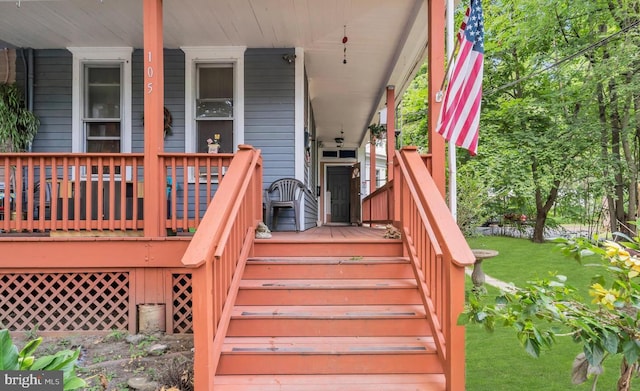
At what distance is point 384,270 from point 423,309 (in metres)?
0.53

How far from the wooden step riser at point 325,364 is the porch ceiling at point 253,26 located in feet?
12.5

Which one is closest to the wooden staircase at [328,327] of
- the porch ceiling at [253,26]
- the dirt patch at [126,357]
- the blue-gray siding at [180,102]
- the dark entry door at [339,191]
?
the dirt patch at [126,357]

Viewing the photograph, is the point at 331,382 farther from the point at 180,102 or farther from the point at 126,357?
the point at 180,102

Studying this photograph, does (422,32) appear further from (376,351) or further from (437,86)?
(376,351)

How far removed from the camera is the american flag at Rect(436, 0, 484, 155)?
3648 millimetres

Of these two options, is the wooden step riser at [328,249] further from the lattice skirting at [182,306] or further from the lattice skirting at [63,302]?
the lattice skirting at [63,302]

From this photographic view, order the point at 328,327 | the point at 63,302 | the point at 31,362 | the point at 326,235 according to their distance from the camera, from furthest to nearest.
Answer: the point at 326,235
the point at 63,302
the point at 328,327
the point at 31,362

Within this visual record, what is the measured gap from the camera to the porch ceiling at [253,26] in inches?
193

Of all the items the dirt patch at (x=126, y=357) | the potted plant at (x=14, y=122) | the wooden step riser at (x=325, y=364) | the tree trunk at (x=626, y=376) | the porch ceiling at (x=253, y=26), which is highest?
the porch ceiling at (x=253, y=26)

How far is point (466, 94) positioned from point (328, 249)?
1.90m

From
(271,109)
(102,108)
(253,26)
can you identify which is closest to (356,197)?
(271,109)

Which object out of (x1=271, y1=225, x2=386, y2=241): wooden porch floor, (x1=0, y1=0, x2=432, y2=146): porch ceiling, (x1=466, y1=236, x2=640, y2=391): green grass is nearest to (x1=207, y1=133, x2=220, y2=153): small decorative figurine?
(x1=0, y1=0, x2=432, y2=146): porch ceiling

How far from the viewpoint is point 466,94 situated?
3.65 m

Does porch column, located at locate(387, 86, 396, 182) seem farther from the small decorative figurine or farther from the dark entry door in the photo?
the dark entry door
